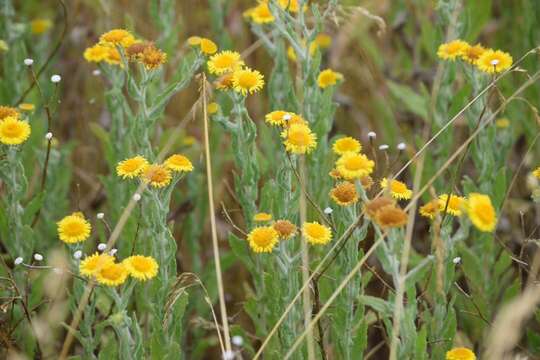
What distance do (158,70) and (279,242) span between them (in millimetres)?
550

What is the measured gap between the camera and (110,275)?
5.17 ft

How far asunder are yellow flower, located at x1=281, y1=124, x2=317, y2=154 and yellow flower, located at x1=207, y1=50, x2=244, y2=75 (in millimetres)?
261

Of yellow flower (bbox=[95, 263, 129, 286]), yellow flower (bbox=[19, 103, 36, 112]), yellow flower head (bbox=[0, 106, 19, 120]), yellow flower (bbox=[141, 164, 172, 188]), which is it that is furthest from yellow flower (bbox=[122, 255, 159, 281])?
yellow flower (bbox=[19, 103, 36, 112])

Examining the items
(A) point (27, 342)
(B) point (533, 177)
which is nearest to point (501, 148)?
(B) point (533, 177)

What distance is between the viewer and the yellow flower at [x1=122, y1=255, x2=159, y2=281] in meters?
1.62

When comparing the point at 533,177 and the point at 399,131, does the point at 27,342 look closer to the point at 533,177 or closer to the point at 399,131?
the point at 533,177

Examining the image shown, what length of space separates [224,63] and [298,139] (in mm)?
339

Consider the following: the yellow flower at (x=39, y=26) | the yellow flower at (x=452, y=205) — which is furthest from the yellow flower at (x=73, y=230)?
the yellow flower at (x=39, y=26)

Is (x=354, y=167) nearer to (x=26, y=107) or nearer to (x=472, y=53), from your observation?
(x=472, y=53)

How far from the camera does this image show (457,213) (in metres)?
1.74

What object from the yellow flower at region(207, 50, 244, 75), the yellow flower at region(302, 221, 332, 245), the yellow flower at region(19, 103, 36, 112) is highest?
the yellow flower at region(207, 50, 244, 75)

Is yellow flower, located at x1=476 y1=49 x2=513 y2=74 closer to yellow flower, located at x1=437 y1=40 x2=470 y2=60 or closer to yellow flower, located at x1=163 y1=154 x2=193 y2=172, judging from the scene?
yellow flower, located at x1=437 y1=40 x2=470 y2=60

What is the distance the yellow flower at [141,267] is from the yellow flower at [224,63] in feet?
1.74

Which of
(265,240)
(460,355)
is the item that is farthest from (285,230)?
(460,355)
